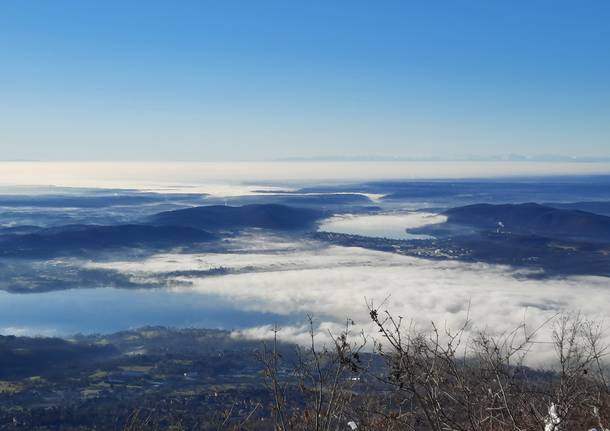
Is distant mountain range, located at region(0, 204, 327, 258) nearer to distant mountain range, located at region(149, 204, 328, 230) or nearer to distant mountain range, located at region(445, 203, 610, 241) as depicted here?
distant mountain range, located at region(149, 204, 328, 230)

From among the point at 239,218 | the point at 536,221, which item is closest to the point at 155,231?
the point at 239,218

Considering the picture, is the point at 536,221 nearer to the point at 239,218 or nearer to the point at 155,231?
the point at 239,218

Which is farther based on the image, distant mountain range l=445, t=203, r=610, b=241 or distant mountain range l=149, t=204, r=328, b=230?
distant mountain range l=149, t=204, r=328, b=230

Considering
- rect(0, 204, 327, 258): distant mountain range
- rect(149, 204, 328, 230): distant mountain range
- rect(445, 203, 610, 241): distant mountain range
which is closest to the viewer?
rect(0, 204, 327, 258): distant mountain range

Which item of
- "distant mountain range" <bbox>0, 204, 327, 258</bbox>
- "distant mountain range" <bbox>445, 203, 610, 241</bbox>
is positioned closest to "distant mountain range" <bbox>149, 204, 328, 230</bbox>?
"distant mountain range" <bbox>0, 204, 327, 258</bbox>

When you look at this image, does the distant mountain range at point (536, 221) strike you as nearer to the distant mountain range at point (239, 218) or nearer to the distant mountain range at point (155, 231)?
the distant mountain range at point (239, 218)

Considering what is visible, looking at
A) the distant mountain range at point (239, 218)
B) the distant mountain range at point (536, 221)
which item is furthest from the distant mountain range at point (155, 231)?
the distant mountain range at point (536, 221)

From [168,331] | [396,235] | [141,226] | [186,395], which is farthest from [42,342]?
[396,235]

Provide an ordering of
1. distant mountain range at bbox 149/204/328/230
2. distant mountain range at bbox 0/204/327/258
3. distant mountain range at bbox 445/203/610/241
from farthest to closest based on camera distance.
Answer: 1. distant mountain range at bbox 149/204/328/230
2. distant mountain range at bbox 445/203/610/241
3. distant mountain range at bbox 0/204/327/258

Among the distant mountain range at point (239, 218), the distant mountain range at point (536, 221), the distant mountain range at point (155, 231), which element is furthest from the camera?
the distant mountain range at point (239, 218)
